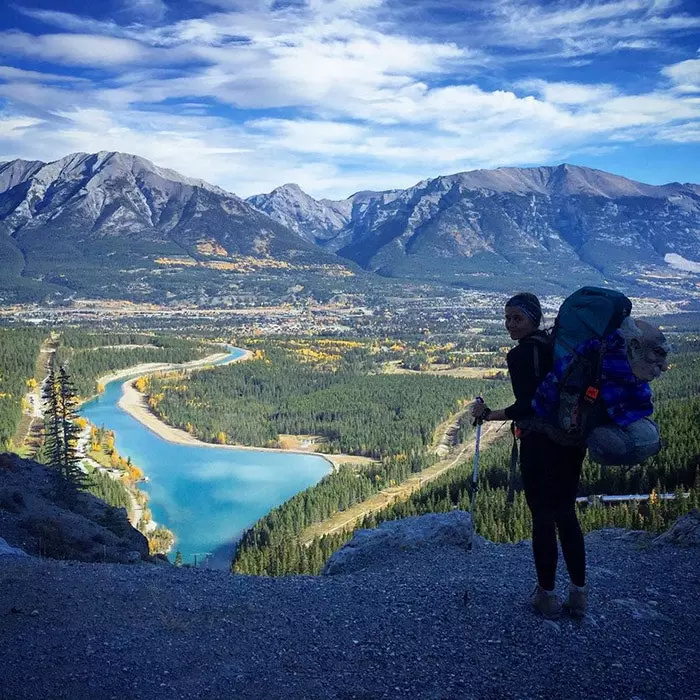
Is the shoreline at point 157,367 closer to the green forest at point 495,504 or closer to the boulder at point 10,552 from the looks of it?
the green forest at point 495,504

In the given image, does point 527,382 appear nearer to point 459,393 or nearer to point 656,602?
point 656,602

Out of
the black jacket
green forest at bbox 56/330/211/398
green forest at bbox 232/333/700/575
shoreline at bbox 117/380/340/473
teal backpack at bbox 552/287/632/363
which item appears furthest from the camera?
green forest at bbox 56/330/211/398

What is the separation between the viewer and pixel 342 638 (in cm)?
627

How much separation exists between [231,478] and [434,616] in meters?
56.8

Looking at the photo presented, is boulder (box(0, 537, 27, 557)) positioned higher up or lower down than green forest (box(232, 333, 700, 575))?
higher up

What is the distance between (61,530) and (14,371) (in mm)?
82264

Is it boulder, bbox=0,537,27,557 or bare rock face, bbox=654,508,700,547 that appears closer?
bare rock face, bbox=654,508,700,547

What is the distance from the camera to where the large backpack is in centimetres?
543

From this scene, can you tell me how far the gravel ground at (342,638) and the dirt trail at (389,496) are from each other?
31582 millimetres

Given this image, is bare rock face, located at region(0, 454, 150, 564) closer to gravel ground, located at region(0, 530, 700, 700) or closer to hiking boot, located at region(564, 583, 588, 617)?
gravel ground, located at region(0, 530, 700, 700)

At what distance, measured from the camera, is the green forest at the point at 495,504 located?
19.1m

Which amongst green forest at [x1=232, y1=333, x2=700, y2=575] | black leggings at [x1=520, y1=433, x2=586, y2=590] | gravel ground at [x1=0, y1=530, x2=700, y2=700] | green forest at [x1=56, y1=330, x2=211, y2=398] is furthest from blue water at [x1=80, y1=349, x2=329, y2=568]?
black leggings at [x1=520, y1=433, x2=586, y2=590]

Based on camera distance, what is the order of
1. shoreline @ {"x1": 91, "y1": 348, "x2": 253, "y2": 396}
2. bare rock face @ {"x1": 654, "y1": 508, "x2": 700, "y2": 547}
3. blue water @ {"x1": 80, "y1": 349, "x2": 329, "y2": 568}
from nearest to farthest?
bare rock face @ {"x1": 654, "y1": 508, "x2": 700, "y2": 547} < blue water @ {"x1": 80, "y1": 349, "x2": 329, "y2": 568} < shoreline @ {"x1": 91, "y1": 348, "x2": 253, "y2": 396}

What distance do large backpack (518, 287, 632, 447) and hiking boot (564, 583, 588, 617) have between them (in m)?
1.69
